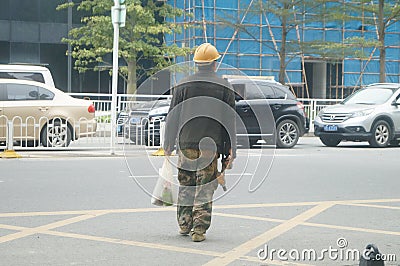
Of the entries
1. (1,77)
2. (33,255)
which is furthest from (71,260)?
(1,77)

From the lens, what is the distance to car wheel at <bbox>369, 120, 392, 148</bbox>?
1962 centimetres

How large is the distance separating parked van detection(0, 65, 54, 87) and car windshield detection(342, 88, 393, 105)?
7.89 meters

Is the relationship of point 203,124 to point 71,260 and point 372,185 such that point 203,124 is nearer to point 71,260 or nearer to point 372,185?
point 71,260

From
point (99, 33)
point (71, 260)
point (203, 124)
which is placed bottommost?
point (71, 260)

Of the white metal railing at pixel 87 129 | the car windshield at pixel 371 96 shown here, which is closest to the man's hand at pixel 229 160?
the white metal railing at pixel 87 129

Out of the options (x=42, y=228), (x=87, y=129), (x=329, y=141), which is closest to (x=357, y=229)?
(x=42, y=228)

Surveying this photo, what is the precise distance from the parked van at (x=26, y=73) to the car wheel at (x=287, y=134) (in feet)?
18.4

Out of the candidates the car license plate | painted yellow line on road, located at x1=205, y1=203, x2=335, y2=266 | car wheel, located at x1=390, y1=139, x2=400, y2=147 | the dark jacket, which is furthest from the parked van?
the dark jacket

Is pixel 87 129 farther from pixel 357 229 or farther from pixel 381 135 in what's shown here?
pixel 357 229

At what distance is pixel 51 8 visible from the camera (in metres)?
39.2

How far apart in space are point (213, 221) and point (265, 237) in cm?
100

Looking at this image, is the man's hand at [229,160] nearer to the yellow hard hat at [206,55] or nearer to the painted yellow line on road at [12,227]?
the yellow hard hat at [206,55]

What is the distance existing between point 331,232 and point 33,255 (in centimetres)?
288

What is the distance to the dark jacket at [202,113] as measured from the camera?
691cm
